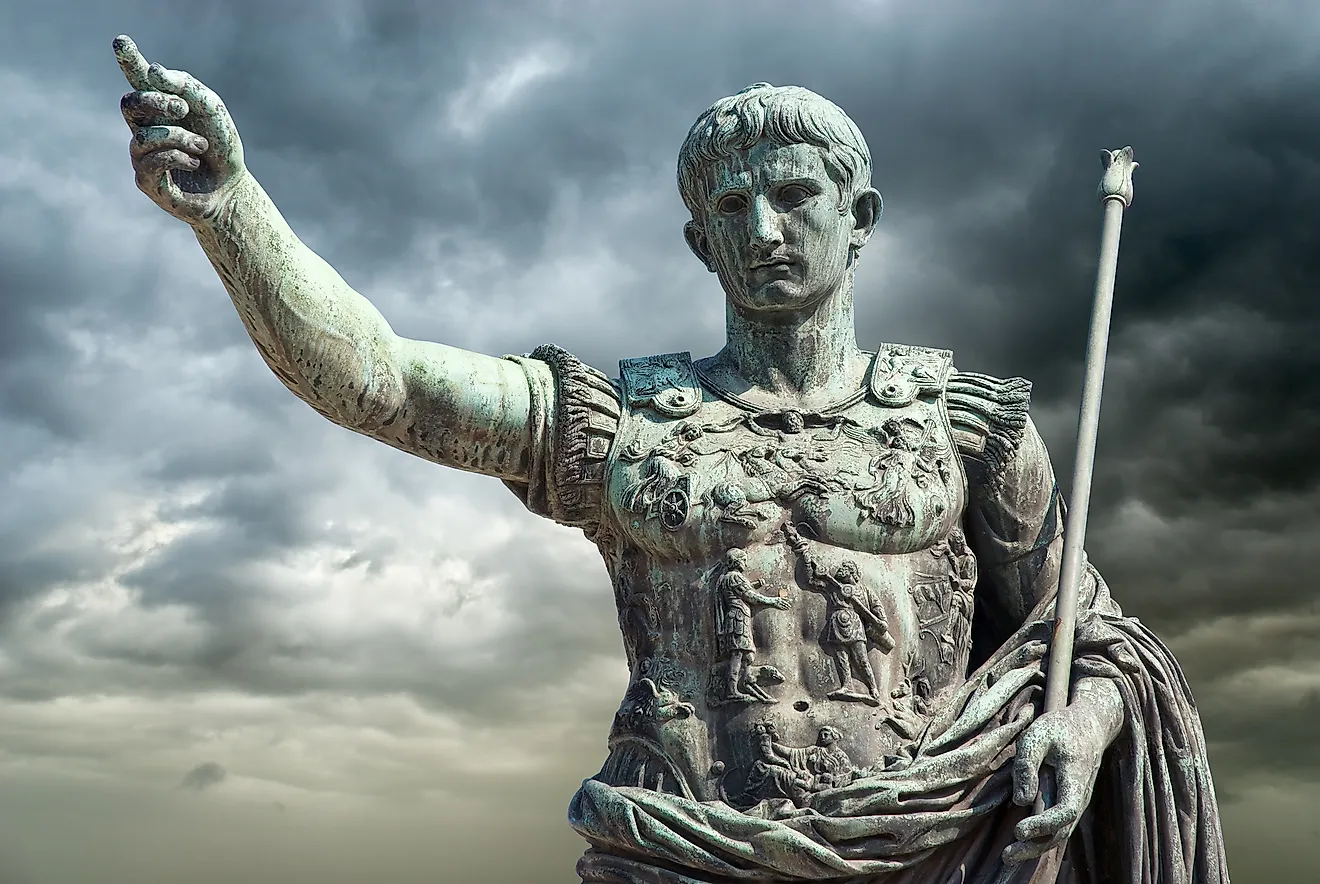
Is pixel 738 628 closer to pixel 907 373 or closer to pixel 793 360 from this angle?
pixel 793 360

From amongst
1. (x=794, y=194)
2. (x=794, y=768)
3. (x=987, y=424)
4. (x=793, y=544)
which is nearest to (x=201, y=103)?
(x=794, y=194)

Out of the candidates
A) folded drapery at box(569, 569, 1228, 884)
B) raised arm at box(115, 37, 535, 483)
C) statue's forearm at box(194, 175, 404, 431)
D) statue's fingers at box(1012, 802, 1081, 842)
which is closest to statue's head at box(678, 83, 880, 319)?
raised arm at box(115, 37, 535, 483)

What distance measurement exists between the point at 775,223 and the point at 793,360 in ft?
2.16

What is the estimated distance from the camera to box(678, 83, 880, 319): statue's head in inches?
312

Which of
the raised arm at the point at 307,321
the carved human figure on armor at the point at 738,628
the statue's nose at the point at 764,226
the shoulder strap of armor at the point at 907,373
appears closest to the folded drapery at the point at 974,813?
the carved human figure on armor at the point at 738,628

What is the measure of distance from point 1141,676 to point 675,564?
2079 mm

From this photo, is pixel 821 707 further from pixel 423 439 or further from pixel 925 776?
pixel 423 439

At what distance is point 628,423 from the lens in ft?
26.2

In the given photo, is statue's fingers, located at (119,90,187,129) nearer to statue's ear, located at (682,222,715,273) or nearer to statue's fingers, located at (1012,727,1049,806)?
statue's ear, located at (682,222,715,273)

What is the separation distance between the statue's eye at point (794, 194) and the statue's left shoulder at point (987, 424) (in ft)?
3.67

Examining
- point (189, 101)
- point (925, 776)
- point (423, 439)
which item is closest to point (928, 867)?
point (925, 776)

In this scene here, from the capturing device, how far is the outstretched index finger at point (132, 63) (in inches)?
260

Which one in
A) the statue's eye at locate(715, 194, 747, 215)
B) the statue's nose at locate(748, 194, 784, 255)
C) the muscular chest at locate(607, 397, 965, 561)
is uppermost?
the statue's eye at locate(715, 194, 747, 215)

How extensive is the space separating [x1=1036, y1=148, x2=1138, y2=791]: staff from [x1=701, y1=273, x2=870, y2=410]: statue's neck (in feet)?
3.34
